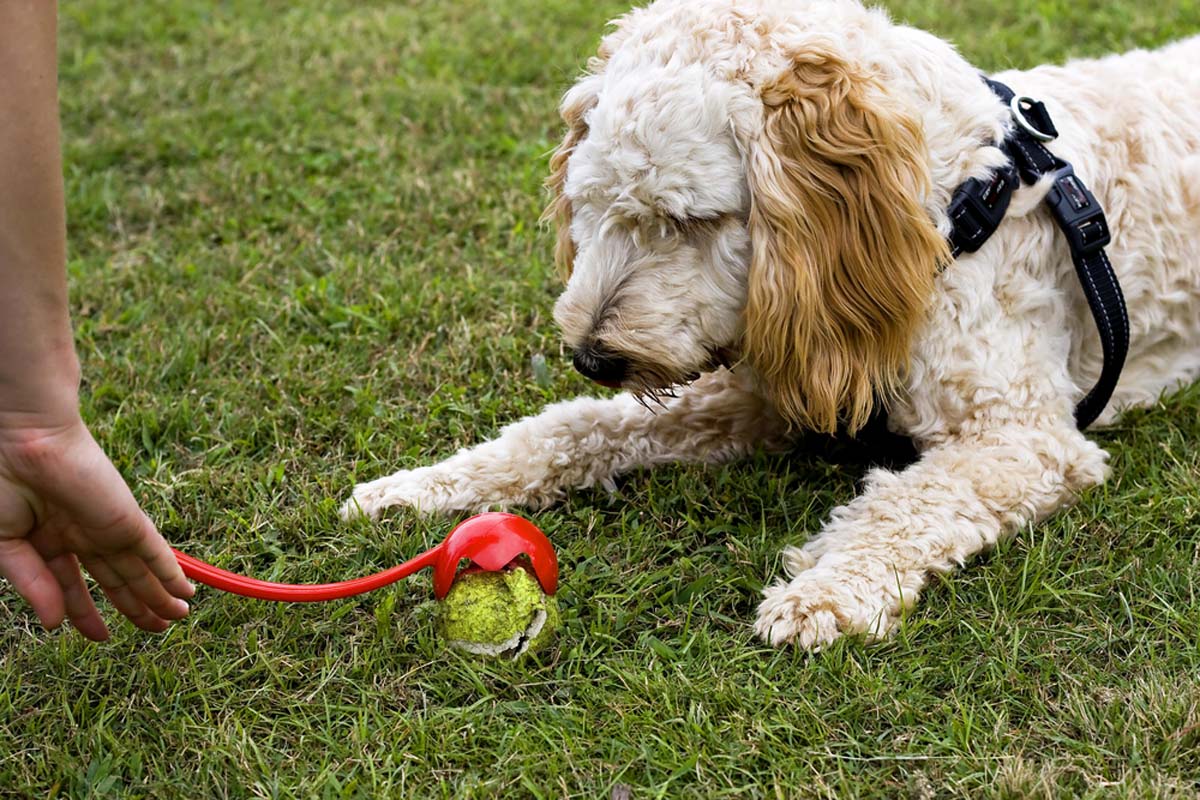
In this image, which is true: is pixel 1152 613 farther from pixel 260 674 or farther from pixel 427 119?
pixel 427 119

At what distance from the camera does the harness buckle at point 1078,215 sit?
3.37 m

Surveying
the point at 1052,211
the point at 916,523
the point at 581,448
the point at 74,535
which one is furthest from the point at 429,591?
the point at 1052,211

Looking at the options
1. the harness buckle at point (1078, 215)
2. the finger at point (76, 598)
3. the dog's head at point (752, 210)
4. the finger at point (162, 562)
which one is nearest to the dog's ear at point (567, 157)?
the dog's head at point (752, 210)

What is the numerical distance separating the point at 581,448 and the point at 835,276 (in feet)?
3.37

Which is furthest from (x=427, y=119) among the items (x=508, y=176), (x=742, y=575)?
(x=742, y=575)

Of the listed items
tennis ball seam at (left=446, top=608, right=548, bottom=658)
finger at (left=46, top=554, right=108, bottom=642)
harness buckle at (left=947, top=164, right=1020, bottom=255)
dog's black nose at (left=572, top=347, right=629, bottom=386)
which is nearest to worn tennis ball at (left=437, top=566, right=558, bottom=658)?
tennis ball seam at (left=446, top=608, right=548, bottom=658)

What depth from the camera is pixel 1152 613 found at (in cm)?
304

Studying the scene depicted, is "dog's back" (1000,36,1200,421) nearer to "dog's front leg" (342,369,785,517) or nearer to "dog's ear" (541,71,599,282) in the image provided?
"dog's front leg" (342,369,785,517)

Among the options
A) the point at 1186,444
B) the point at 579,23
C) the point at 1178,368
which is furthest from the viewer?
the point at 579,23

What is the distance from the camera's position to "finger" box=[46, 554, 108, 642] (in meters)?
2.47

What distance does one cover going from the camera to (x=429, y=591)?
3.23 meters

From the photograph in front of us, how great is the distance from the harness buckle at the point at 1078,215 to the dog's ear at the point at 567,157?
1390 mm

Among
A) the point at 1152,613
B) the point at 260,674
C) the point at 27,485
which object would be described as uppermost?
the point at 27,485

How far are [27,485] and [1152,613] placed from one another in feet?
8.93
